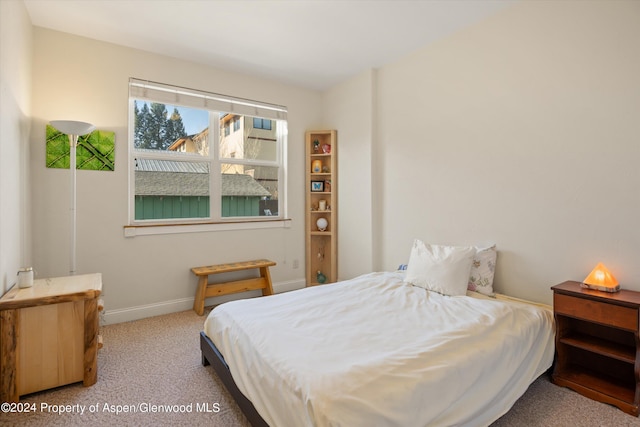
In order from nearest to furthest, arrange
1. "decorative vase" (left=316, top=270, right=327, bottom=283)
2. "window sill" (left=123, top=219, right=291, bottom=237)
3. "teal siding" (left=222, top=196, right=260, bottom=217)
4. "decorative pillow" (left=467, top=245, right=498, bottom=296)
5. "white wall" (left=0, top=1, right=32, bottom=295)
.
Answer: "white wall" (left=0, top=1, right=32, bottom=295)
"decorative pillow" (left=467, top=245, right=498, bottom=296)
"window sill" (left=123, top=219, right=291, bottom=237)
"teal siding" (left=222, top=196, right=260, bottom=217)
"decorative vase" (left=316, top=270, right=327, bottom=283)

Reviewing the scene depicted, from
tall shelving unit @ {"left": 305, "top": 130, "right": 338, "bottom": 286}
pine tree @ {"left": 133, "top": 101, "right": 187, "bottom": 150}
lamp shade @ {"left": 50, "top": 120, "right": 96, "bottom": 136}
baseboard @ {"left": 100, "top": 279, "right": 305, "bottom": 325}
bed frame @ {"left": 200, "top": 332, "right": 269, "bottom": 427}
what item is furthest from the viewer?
tall shelving unit @ {"left": 305, "top": 130, "right": 338, "bottom": 286}

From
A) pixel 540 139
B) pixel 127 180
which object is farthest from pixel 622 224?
pixel 127 180

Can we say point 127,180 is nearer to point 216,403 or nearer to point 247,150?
point 247,150

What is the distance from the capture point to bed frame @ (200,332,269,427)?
4.95 ft

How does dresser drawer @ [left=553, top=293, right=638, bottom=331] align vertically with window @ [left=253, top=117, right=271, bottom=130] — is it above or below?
below

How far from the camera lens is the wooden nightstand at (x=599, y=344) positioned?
1738 millimetres

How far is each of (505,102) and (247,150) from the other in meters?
2.76

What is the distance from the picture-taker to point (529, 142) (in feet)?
7.93

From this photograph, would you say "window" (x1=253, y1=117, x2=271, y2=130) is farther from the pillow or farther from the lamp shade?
the pillow

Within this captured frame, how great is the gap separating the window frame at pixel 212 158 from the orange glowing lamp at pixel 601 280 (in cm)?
298

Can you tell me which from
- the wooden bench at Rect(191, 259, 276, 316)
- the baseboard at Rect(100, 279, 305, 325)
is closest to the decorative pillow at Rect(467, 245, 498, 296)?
the wooden bench at Rect(191, 259, 276, 316)

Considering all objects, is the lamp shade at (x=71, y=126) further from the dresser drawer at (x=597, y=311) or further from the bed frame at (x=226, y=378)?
the dresser drawer at (x=597, y=311)

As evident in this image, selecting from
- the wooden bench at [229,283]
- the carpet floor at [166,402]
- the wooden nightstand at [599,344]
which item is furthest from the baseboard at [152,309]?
the wooden nightstand at [599,344]

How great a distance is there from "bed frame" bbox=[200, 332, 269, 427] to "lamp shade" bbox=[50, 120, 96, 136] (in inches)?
73.2
